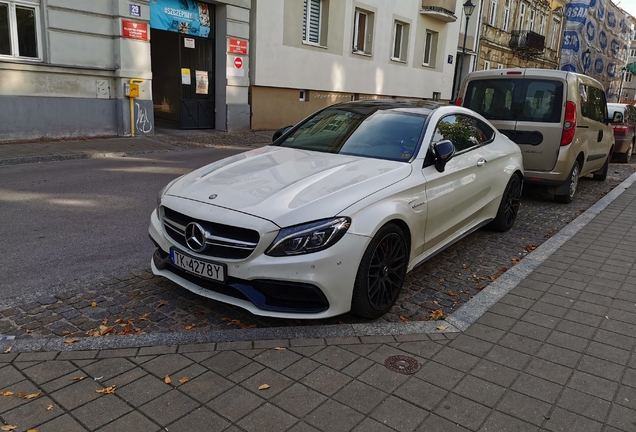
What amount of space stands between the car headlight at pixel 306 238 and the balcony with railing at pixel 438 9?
23.4 meters

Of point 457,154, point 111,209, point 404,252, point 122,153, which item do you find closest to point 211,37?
point 122,153

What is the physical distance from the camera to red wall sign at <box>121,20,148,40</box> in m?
13.0

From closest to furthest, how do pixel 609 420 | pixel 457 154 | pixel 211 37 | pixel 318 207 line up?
pixel 609 420
pixel 318 207
pixel 457 154
pixel 211 37

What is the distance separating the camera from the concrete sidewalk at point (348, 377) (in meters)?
2.65

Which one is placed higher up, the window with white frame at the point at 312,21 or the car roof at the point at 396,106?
the window with white frame at the point at 312,21

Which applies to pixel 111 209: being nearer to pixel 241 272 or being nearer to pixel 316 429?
pixel 241 272

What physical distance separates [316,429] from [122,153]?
32.9 feet

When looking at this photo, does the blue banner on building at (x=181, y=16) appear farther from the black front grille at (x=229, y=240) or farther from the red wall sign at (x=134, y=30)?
the black front grille at (x=229, y=240)

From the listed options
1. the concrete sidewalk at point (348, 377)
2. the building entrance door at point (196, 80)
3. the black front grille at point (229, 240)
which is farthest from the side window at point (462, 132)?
the building entrance door at point (196, 80)

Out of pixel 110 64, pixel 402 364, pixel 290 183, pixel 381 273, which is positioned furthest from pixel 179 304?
pixel 110 64

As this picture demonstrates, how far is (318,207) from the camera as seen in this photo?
3.42m

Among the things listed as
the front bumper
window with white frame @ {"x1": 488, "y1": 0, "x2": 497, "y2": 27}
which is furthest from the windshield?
window with white frame @ {"x1": 488, "y1": 0, "x2": 497, "y2": 27}

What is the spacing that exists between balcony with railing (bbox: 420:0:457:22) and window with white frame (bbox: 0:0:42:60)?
17.7m

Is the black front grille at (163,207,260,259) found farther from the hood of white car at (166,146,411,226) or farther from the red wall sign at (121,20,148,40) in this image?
the red wall sign at (121,20,148,40)
